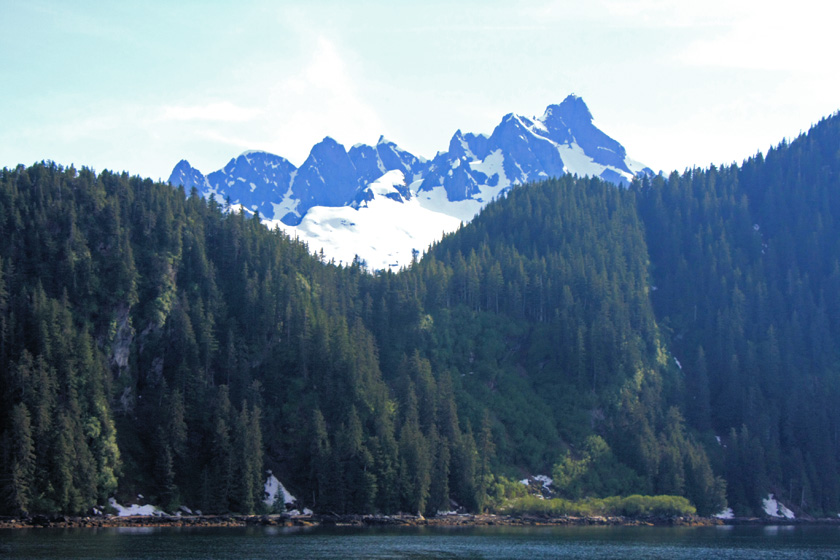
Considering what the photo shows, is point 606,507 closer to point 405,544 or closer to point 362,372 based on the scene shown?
point 362,372

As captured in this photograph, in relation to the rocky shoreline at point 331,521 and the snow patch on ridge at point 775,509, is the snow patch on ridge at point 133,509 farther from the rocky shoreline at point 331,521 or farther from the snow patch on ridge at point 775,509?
the snow patch on ridge at point 775,509

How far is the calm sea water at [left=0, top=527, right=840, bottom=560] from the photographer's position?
7750cm

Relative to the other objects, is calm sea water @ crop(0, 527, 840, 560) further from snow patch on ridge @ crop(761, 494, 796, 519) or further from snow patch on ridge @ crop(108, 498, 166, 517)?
snow patch on ridge @ crop(761, 494, 796, 519)

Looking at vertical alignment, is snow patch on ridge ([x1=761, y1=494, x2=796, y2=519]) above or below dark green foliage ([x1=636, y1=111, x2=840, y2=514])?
below

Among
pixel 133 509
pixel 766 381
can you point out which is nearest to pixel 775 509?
pixel 766 381

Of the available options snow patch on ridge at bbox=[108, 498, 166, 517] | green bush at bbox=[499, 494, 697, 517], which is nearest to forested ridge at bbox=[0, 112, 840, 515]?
snow patch on ridge at bbox=[108, 498, 166, 517]

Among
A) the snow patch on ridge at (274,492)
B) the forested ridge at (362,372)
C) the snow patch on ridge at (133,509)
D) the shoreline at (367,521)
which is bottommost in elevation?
the shoreline at (367,521)

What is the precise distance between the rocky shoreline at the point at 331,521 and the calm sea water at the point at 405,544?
5.60 m

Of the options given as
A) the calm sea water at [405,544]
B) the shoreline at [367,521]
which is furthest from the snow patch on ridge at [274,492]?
the calm sea water at [405,544]

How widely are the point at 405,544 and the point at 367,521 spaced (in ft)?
94.1

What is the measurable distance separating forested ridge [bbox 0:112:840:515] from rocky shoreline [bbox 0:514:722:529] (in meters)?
2.71

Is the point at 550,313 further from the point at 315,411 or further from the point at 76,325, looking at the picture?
the point at 76,325

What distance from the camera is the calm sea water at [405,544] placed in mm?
77500

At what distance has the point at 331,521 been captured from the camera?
4670 inches
